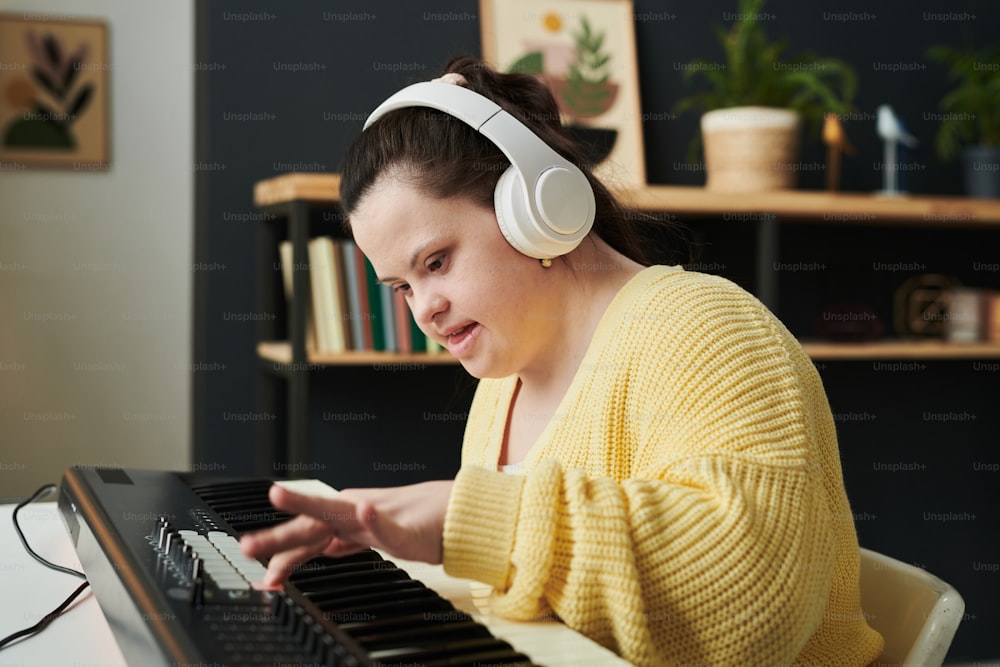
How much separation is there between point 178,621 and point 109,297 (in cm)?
340

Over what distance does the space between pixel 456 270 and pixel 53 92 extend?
10.3 ft

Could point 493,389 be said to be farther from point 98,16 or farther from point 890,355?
point 98,16

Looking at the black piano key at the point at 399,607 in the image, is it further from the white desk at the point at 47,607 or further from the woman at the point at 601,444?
the white desk at the point at 47,607

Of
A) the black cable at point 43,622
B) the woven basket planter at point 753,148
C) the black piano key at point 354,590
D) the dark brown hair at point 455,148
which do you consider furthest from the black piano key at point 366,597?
the woven basket planter at point 753,148

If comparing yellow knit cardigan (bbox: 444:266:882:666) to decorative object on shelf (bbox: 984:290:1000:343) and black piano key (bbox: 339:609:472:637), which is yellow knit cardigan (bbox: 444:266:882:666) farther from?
decorative object on shelf (bbox: 984:290:1000:343)

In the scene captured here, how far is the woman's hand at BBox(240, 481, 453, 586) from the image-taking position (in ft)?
2.29

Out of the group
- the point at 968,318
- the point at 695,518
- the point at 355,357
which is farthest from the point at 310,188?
the point at 968,318

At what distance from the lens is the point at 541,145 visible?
1.11 metres

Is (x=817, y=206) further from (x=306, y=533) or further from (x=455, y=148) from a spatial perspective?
(x=306, y=533)

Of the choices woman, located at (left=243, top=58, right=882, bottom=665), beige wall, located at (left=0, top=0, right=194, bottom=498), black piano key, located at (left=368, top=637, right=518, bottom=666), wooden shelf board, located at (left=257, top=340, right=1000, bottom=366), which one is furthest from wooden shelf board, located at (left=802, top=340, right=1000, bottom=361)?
beige wall, located at (left=0, top=0, right=194, bottom=498)

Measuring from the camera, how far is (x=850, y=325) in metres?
2.71

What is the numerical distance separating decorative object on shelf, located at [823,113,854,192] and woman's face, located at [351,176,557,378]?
176 cm

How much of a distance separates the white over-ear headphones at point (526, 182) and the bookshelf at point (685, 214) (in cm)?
99

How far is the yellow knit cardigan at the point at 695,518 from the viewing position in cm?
78
